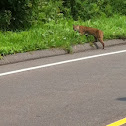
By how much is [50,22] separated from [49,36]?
1994 mm

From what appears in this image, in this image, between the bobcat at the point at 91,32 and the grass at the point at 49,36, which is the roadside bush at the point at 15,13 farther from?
the bobcat at the point at 91,32

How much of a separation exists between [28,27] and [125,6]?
17.6 feet

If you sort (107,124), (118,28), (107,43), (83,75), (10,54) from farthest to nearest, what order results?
(118,28), (107,43), (10,54), (83,75), (107,124)

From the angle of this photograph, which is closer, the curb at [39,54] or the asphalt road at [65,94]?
the asphalt road at [65,94]

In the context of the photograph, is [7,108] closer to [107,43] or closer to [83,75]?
[83,75]

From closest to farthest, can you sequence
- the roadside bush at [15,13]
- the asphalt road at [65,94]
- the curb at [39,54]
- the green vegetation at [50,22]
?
1. the asphalt road at [65,94]
2. the curb at [39,54]
3. the green vegetation at [50,22]
4. the roadside bush at [15,13]

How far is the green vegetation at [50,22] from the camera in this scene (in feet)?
36.2

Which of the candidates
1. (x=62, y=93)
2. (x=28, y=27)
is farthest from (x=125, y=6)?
(x=62, y=93)

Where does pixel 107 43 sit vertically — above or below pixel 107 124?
below

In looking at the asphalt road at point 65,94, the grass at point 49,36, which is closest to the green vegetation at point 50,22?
the grass at point 49,36

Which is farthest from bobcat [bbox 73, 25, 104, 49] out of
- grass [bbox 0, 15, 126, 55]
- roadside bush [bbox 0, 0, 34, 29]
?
roadside bush [bbox 0, 0, 34, 29]

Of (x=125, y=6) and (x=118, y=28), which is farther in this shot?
(x=125, y=6)

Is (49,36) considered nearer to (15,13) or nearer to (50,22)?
(15,13)

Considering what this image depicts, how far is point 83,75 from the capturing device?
8711 millimetres
